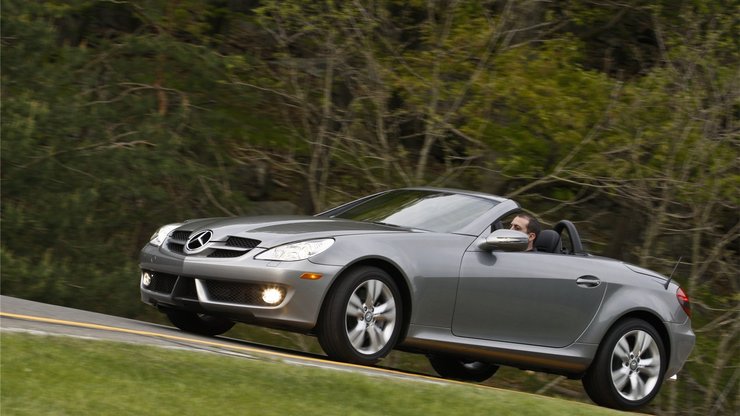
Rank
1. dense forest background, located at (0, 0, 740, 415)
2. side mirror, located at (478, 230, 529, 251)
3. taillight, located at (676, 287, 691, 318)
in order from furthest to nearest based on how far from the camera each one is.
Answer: dense forest background, located at (0, 0, 740, 415)
taillight, located at (676, 287, 691, 318)
side mirror, located at (478, 230, 529, 251)

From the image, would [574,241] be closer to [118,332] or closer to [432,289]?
[432,289]

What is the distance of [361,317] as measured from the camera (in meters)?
8.43

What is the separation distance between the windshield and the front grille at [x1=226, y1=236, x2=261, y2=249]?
128 centimetres

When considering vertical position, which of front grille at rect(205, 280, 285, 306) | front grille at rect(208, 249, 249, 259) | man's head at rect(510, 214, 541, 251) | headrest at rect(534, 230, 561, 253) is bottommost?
front grille at rect(205, 280, 285, 306)

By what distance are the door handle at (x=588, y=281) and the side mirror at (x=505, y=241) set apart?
72 cm

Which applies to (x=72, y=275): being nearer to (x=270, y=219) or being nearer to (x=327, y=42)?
(x=327, y=42)

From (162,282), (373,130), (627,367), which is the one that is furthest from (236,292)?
(373,130)

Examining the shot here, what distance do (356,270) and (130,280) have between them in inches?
428

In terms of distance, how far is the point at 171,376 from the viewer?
20.9 ft

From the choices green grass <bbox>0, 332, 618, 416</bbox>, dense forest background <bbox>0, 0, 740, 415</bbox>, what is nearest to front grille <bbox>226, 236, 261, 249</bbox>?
green grass <bbox>0, 332, 618, 416</bbox>

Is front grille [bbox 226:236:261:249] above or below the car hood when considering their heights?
below

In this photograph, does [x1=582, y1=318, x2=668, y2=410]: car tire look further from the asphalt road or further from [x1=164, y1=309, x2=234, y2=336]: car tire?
[x1=164, y1=309, x2=234, y2=336]: car tire

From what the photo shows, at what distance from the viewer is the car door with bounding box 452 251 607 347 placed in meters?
9.04

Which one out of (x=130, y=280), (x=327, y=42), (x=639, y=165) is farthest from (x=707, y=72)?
(x=130, y=280)
